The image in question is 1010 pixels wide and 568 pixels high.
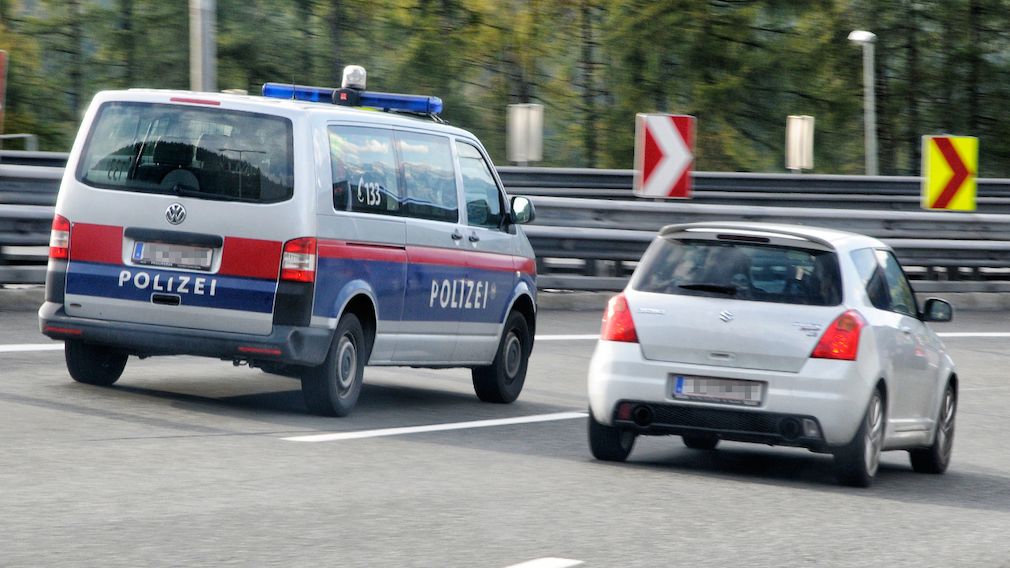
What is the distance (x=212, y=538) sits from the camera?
6.63 m

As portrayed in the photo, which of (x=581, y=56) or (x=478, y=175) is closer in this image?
(x=478, y=175)

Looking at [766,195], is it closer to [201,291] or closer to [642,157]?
[642,157]

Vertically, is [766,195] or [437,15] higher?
[437,15]

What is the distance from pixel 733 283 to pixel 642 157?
9.54 metres

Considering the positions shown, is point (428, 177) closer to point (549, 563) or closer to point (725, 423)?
point (725, 423)

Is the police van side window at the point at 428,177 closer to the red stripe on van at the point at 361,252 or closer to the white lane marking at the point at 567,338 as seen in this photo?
the red stripe on van at the point at 361,252

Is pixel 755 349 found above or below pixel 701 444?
above

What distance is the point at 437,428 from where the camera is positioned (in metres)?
11.0

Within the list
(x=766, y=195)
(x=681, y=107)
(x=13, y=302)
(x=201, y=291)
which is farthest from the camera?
(x=681, y=107)

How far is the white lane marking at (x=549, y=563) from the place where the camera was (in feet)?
21.4

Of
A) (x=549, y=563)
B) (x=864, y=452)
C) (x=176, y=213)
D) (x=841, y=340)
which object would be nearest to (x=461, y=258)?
(x=176, y=213)

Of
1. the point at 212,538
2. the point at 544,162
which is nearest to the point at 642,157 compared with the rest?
the point at 212,538

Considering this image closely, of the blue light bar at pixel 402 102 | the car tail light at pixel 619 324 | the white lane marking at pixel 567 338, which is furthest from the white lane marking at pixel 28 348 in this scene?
the white lane marking at pixel 567 338

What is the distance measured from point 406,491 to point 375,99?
480cm
